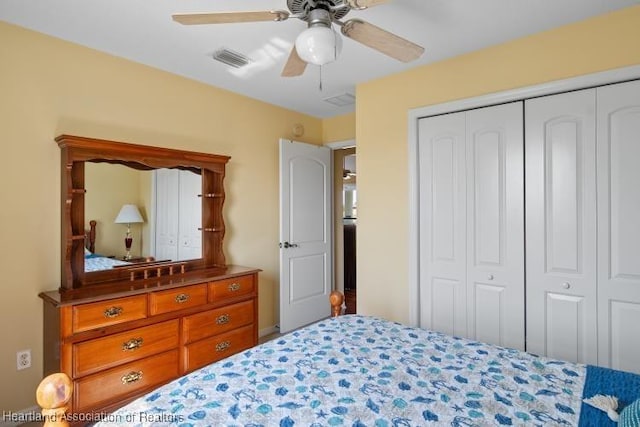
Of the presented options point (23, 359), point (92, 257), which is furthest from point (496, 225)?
point (23, 359)

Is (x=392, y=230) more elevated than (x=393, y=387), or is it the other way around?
(x=392, y=230)

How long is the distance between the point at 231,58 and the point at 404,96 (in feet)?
4.68

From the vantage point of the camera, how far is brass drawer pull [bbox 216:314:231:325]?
276 centimetres

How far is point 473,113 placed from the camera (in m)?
2.61

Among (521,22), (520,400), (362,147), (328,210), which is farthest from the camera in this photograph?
(328,210)

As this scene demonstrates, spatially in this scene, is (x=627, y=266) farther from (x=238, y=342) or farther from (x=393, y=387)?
(x=238, y=342)

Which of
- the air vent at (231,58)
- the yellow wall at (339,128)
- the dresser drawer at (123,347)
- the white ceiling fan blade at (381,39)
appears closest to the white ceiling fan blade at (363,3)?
the white ceiling fan blade at (381,39)

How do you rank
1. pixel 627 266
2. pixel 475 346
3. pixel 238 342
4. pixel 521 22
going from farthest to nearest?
1. pixel 238 342
2. pixel 521 22
3. pixel 627 266
4. pixel 475 346

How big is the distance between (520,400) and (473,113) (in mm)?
2035

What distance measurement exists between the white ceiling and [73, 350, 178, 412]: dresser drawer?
7.06 ft

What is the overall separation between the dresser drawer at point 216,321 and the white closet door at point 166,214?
619mm

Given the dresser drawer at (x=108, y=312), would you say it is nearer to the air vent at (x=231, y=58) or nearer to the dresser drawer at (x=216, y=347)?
the dresser drawer at (x=216, y=347)

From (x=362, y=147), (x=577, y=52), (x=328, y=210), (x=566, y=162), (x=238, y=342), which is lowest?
(x=238, y=342)

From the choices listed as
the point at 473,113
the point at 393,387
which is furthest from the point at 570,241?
the point at 393,387
